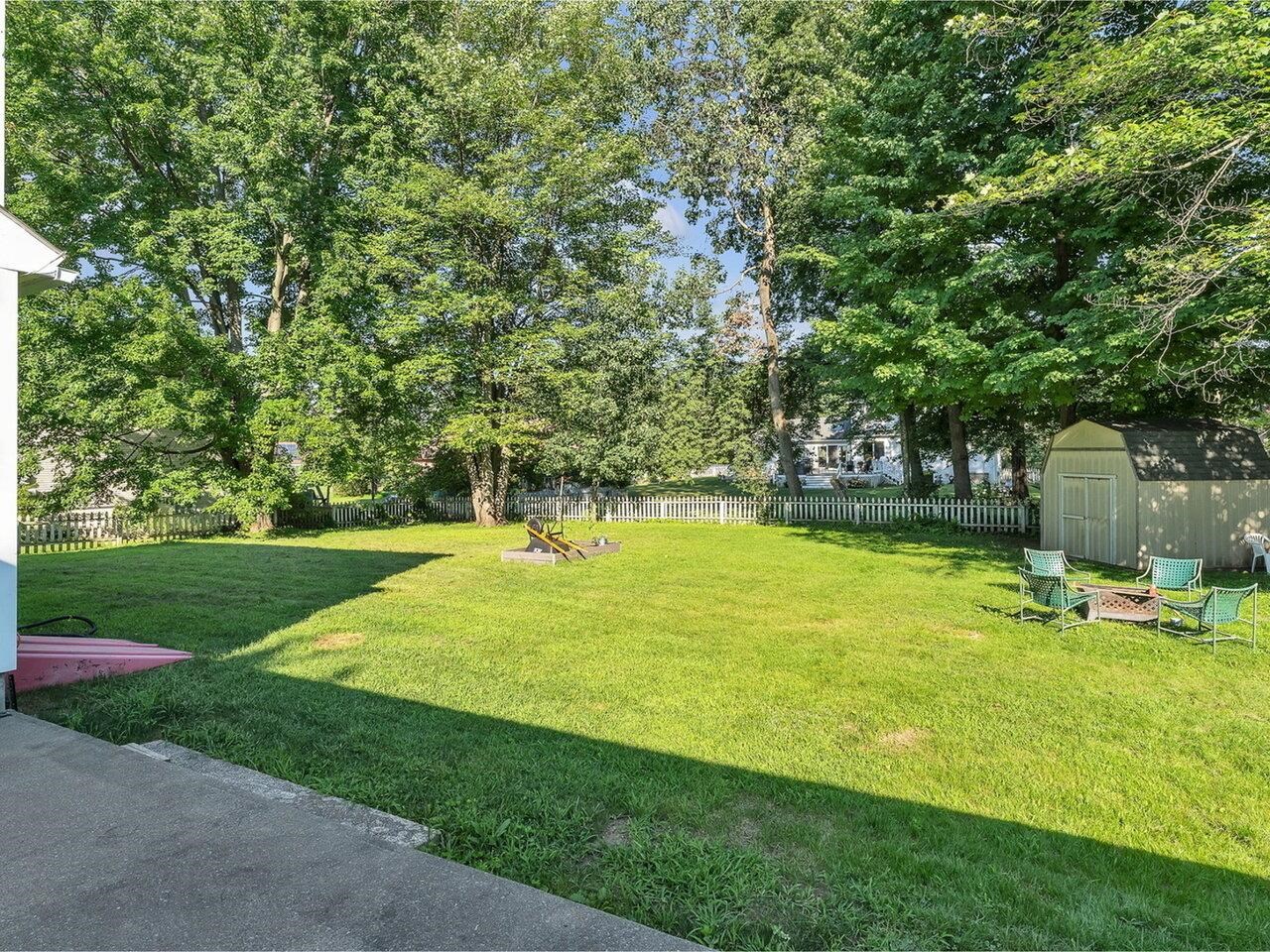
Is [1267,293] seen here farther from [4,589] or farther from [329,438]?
[329,438]

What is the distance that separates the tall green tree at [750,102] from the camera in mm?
19391

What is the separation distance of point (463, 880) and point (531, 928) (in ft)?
1.30

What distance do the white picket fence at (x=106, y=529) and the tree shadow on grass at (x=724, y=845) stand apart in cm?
1510

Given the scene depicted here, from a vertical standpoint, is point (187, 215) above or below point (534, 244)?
Result: below

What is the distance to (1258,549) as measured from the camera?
34.6 ft

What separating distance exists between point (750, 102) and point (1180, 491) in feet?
55.9

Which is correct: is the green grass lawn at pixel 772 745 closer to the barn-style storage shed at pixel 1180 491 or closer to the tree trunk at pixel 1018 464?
the barn-style storage shed at pixel 1180 491

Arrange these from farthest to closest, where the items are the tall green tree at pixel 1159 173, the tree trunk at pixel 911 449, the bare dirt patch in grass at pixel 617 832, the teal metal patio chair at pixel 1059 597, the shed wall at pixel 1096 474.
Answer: the tree trunk at pixel 911 449
the shed wall at pixel 1096 474
the tall green tree at pixel 1159 173
the teal metal patio chair at pixel 1059 597
the bare dirt patch in grass at pixel 617 832

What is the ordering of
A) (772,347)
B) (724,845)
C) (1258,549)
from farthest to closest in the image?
(772,347) < (1258,549) < (724,845)

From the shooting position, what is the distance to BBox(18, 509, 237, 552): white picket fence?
15.6 meters

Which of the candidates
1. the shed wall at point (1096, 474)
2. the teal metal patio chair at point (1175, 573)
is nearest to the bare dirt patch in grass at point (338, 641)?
the teal metal patio chair at point (1175, 573)

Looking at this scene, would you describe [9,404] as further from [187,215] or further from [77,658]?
[187,215]

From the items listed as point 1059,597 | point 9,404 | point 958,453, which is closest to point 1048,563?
point 1059,597

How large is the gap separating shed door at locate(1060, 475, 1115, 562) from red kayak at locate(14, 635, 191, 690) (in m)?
13.8
